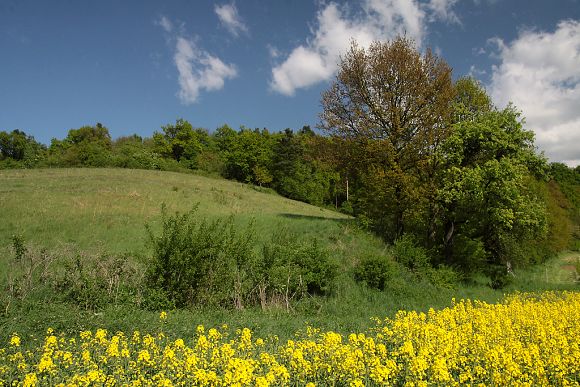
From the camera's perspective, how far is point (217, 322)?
1052cm

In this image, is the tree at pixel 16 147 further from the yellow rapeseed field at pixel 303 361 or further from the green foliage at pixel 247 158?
the yellow rapeseed field at pixel 303 361

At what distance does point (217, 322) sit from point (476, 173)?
16646mm

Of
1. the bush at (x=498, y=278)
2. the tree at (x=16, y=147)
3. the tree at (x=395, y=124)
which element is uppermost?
the tree at (x=16, y=147)

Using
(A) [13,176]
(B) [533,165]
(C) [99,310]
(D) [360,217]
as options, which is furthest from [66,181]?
(B) [533,165]

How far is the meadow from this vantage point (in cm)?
726

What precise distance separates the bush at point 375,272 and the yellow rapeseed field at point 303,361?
7306 millimetres

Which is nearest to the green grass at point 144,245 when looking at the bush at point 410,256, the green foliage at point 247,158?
the bush at point 410,256

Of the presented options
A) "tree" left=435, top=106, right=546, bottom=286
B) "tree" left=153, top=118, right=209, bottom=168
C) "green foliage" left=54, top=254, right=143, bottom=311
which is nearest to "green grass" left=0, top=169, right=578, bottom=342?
"green foliage" left=54, top=254, right=143, bottom=311

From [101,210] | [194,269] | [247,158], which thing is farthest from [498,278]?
[247,158]

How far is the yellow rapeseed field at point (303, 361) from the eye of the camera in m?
6.02

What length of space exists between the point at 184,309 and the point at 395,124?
1583 centimetres

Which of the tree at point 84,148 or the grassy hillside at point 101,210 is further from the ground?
the tree at point 84,148

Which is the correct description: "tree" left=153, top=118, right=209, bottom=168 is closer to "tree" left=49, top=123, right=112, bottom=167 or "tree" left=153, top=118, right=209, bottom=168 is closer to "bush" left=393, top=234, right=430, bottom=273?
"tree" left=49, top=123, right=112, bottom=167

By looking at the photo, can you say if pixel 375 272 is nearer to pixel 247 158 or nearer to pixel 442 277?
pixel 442 277
